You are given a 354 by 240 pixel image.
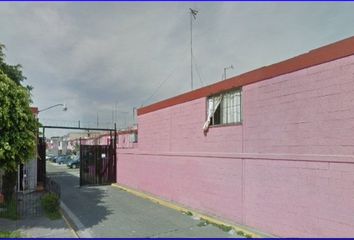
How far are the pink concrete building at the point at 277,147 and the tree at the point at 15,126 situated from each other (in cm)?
521

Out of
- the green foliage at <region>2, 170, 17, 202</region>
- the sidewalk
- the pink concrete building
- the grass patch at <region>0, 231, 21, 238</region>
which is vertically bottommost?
the sidewalk

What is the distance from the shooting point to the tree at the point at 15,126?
29.5ft

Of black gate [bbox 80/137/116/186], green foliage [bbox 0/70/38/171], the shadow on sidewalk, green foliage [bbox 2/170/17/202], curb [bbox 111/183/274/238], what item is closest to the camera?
curb [bbox 111/183/274/238]

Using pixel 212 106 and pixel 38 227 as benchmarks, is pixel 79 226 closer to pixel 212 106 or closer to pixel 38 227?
pixel 38 227

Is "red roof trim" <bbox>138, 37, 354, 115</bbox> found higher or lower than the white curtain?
higher

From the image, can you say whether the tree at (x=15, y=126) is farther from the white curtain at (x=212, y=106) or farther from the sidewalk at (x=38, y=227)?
the white curtain at (x=212, y=106)

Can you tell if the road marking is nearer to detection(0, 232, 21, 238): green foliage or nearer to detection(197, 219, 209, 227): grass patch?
detection(0, 232, 21, 238): green foliage

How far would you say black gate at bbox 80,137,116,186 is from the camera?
21.2 m

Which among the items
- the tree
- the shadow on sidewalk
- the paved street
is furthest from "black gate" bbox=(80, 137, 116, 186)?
the tree

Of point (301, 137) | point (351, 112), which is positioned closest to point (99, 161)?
point (301, 137)

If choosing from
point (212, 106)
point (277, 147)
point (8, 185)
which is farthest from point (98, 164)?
point (277, 147)

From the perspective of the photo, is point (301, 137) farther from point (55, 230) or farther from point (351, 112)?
point (55, 230)

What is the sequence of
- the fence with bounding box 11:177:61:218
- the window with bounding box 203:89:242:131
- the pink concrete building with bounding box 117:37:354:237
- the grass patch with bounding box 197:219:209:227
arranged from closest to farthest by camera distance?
the pink concrete building with bounding box 117:37:354:237 → the grass patch with bounding box 197:219:209:227 → the window with bounding box 203:89:242:131 → the fence with bounding box 11:177:61:218

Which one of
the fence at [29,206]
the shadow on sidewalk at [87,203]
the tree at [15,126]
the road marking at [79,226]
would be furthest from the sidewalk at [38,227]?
the tree at [15,126]
